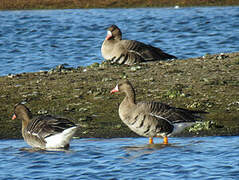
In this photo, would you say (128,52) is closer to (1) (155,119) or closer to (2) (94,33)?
(1) (155,119)

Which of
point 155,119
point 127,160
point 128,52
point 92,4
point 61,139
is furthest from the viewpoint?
point 92,4

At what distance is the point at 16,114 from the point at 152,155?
3.79 meters

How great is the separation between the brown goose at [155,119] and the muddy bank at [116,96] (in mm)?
890

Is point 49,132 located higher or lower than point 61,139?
higher

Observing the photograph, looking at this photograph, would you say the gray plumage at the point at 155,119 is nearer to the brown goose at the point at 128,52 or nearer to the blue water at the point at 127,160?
the blue water at the point at 127,160

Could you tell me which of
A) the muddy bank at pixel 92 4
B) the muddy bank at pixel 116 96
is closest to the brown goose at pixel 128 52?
the muddy bank at pixel 116 96

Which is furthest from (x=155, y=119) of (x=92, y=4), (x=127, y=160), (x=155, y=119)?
(x=92, y=4)

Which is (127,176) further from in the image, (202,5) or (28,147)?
(202,5)

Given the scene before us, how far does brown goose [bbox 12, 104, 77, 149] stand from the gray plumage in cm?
144

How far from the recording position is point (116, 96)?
16984 mm

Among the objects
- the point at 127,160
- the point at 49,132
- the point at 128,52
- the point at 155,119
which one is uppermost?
the point at 128,52

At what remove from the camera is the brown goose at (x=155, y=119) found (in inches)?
519

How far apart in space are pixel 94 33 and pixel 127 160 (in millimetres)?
25325

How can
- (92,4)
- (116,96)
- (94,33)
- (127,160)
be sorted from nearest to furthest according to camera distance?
(127,160) < (116,96) < (94,33) < (92,4)
